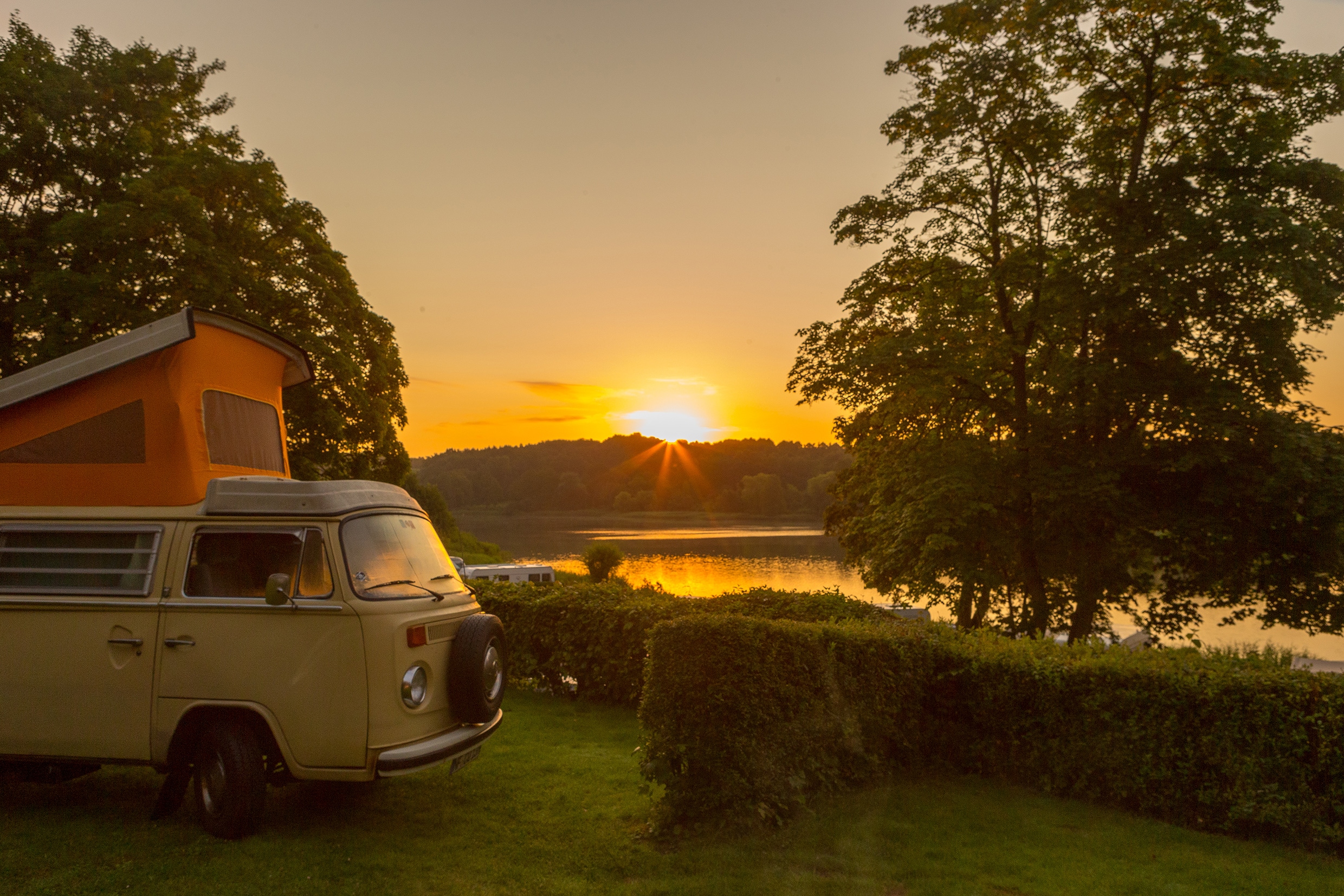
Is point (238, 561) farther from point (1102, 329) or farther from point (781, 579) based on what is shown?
point (781, 579)

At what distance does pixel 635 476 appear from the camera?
453ft

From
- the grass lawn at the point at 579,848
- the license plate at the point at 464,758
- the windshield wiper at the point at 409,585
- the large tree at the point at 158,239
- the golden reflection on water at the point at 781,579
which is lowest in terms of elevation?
the golden reflection on water at the point at 781,579

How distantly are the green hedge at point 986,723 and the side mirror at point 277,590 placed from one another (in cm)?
277

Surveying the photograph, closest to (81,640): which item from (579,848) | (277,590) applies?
(277,590)

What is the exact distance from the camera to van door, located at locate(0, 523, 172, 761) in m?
6.21

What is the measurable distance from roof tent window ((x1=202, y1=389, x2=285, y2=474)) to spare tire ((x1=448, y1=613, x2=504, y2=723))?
2.67m

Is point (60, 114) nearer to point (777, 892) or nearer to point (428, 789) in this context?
point (428, 789)

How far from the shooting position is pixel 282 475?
8.39 metres

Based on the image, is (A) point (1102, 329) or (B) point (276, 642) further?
(A) point (1102, 329)

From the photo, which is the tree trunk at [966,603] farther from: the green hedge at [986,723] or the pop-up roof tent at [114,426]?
the pop-up roof tent at [114,426]

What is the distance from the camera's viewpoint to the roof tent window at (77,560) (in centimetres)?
640

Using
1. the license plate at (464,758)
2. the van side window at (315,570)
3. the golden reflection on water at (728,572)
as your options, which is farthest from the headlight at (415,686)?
the golden reflection on water at (728,572)

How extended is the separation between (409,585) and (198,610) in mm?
1521

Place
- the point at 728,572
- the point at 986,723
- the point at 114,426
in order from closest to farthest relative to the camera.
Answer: the point at 114,426, the point at 986,723, the point at 728,572
